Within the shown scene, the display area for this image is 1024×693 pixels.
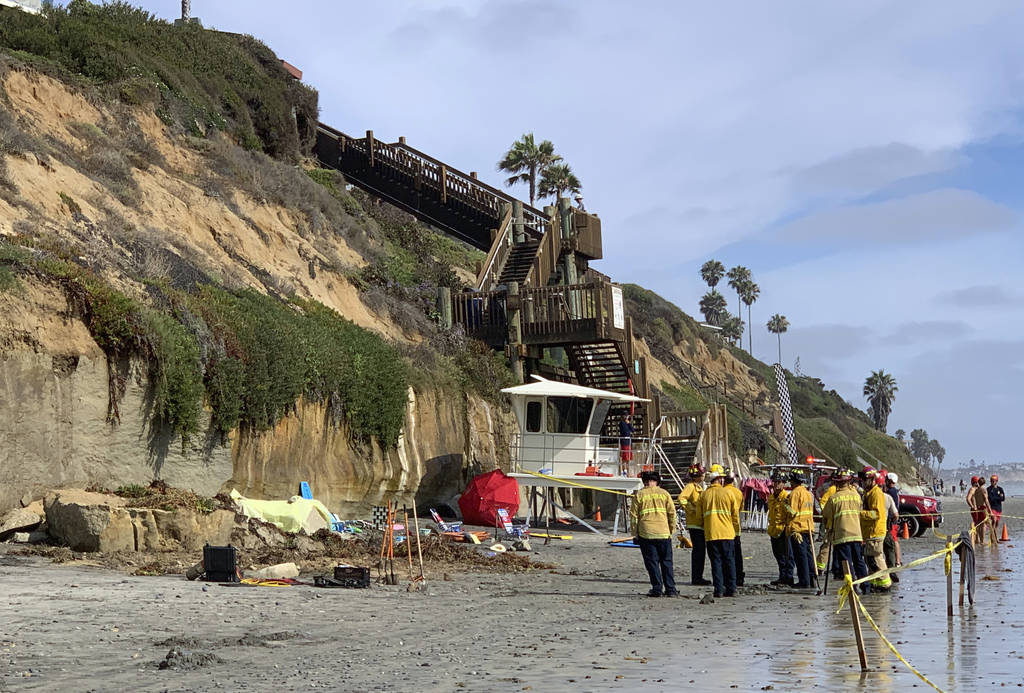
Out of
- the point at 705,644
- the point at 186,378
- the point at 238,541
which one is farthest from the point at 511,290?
the point at 705,644

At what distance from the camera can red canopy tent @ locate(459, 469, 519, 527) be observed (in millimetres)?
26547

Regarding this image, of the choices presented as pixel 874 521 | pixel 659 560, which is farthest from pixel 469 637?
pixel 874 521

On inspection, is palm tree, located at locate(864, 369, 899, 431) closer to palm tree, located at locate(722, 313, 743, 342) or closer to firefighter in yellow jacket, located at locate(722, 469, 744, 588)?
palm tree, located at locate(722, 313, 743, 342)

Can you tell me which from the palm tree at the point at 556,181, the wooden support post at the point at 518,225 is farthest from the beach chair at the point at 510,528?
the palm tree at the point at 556,181

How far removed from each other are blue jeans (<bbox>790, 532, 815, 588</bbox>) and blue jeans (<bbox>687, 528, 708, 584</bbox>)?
1257 millimetres

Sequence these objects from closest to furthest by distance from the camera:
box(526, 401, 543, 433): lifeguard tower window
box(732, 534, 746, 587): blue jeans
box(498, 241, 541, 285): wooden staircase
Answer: box(732, 534, 746, 587): blue jeans < box(526, 401, 543, 433): lifeguard tower window < box(498, 241, 541, 285): wooden staircase

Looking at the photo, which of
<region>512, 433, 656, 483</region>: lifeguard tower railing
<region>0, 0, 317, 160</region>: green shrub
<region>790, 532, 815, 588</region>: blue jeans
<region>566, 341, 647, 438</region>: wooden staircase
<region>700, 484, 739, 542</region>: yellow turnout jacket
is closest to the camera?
<region>700, 484, 739, 542</region>: yellow turnout jacket

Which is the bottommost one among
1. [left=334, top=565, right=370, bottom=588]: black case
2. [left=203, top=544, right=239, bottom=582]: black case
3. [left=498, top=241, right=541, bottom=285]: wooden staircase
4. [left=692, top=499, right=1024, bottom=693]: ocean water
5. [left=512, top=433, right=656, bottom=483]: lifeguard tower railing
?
[left=692, top=499, right=1024, bottom=693]: ocean water

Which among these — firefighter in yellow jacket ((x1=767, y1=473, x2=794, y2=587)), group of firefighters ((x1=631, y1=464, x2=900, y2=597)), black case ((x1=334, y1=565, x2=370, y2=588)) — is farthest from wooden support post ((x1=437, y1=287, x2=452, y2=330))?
black case ((x1=334, y1=565, x2=370, y2=588))

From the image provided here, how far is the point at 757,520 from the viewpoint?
32.9m

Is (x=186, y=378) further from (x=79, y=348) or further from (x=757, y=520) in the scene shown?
(x=757, y=520)

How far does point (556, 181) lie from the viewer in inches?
2606

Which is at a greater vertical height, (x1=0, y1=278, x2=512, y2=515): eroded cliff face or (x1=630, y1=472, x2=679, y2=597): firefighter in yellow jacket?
(x1=0, y1=278, x2=512, y2=515): eroded cliff face

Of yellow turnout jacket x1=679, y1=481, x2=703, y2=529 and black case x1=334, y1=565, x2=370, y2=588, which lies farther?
yellow turnout jacket x1=679, y1=481, x2=703, y2=529
